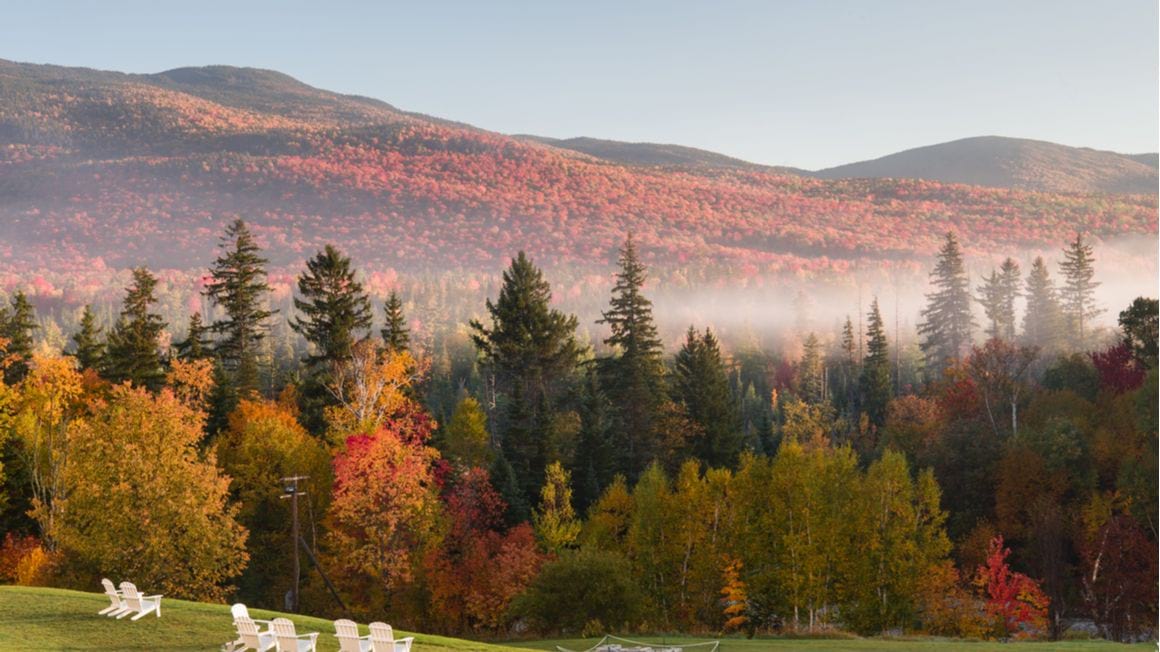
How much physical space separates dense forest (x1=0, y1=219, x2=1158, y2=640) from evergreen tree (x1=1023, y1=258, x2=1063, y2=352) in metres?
54.2

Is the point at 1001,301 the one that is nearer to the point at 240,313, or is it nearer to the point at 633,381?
the point at 633,381

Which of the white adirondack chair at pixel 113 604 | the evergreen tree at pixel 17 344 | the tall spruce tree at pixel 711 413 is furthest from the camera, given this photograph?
the tall spruce tree at pixel 711 413

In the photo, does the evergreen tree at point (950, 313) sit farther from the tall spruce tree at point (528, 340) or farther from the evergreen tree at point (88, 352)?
the evergreen tree at point (88, 352)

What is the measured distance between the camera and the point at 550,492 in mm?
69938

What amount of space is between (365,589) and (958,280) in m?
98.0

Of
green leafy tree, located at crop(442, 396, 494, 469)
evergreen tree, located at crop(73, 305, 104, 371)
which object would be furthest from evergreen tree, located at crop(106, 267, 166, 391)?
green leafy tree, located at crop(442, 396, 494, 469)

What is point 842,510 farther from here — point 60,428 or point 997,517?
point 60,428

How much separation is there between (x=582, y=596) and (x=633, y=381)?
31.6 m

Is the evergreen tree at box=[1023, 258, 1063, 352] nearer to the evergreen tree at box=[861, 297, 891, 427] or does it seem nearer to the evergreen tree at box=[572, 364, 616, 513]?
the evergreen tree at box=[861, 297, 891, 427]

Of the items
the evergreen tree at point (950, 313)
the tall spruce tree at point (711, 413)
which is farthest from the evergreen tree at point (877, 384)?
the tall spruce tree at point (711, 413)

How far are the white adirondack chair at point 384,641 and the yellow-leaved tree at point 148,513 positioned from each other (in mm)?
30940

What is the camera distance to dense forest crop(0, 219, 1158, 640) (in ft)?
196

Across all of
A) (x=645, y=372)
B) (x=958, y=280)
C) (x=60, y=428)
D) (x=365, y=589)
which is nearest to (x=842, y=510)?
(x=645, y=372)

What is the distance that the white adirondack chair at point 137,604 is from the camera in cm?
3584
